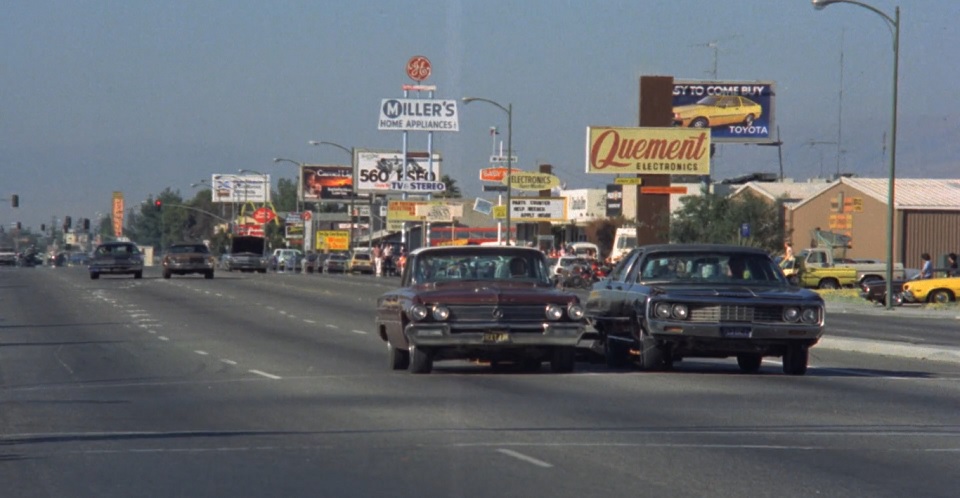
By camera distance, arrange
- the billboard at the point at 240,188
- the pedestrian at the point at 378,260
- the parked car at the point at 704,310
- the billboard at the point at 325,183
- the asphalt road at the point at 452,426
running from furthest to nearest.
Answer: the billboard at the point at 240,188 < the billboard at the point at 325,183 < the pedestrian at the point at 378,260 < the parked car at the point at 704,310 < the asphalt road at the point at 452,426

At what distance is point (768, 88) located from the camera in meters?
82.5

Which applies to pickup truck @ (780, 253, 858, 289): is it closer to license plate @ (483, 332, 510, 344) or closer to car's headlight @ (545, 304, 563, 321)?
car's headlight @ (545, 304, 563, 321)

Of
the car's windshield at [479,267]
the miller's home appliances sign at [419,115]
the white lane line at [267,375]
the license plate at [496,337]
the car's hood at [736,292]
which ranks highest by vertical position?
the miller's home appliances sign at [419,115]

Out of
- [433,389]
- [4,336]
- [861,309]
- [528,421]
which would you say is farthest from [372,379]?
[861,309]

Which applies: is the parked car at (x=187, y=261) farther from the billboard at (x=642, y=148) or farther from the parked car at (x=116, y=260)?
the billboard at (x=642, y=148)

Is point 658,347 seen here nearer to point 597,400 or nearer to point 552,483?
point 597,400

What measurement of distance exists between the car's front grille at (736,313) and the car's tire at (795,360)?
2.43 ft

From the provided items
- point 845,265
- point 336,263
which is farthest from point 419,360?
point 336,263

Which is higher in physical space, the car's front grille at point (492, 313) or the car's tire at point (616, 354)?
the car's front grille at point (492, 313)

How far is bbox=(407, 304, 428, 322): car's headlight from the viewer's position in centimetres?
1578

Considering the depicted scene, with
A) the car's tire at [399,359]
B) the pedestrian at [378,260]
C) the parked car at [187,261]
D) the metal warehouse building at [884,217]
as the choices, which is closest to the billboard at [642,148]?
the metal warehouse building at [884,217]

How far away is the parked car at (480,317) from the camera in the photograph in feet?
51.9

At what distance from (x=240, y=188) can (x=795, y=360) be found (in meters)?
143

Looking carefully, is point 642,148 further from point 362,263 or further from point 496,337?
point 496,337
